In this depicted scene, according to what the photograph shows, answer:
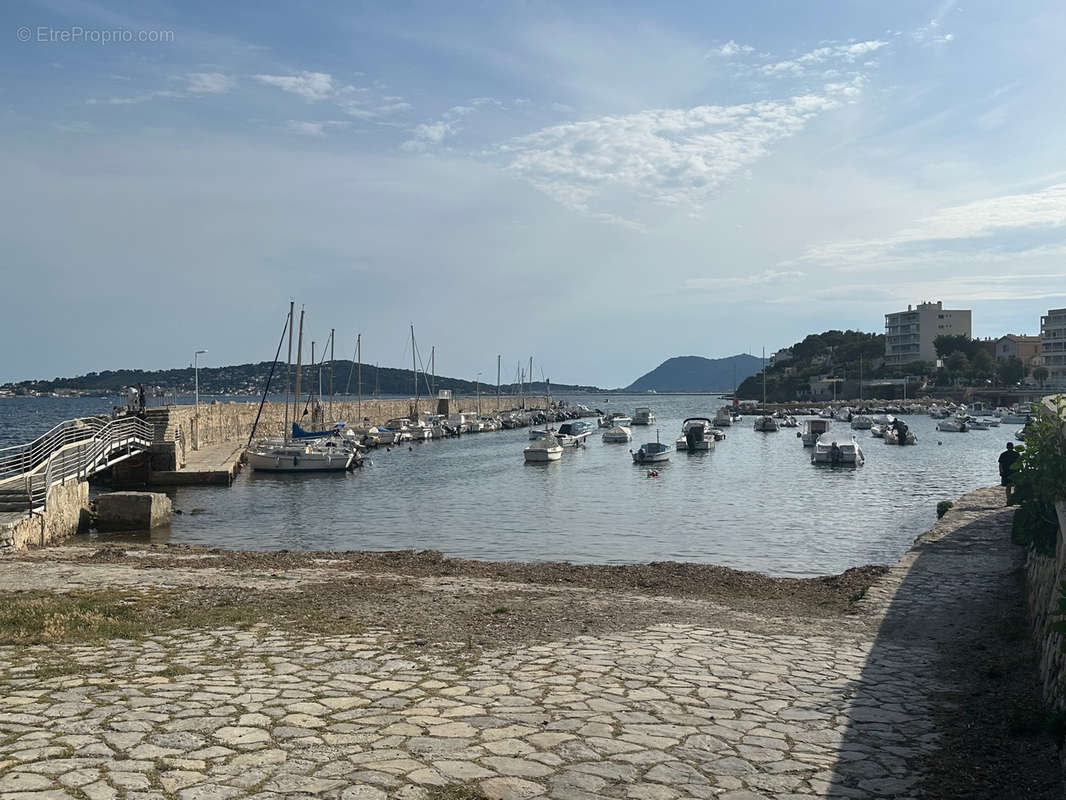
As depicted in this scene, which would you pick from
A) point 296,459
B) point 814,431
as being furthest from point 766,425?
point 296,459

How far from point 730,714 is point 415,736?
8.58 ft

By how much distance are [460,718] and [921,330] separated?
19646 centimetres

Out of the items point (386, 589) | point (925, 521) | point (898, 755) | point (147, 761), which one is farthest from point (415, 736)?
point (925, 521)

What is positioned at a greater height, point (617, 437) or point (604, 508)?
point (617, 437)

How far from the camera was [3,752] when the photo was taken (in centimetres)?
606

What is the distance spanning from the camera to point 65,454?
89.5 ft

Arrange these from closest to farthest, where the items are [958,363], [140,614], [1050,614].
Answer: [1050,614] → [140,614] → [958,363]

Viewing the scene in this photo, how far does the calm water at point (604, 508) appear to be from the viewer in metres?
25.2

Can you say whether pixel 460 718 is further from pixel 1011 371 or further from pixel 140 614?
pixel 1011 371

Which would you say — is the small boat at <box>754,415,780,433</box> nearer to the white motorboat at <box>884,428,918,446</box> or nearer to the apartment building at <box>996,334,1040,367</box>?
the white motorboat at <box>884,428,918,446</box>

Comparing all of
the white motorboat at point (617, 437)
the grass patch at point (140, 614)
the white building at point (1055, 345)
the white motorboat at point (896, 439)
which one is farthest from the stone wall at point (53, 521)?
the white building at point (1055, 345)

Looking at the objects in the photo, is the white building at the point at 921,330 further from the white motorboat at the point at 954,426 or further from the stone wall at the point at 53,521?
the stone wall at the point at 53,521

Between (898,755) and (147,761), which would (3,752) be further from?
(898,755)

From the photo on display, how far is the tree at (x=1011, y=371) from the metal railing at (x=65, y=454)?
507 ft
